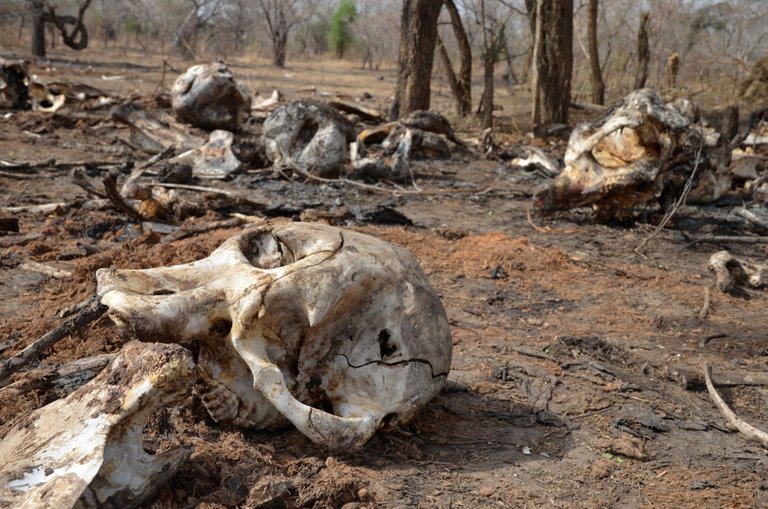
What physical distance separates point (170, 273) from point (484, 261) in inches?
136

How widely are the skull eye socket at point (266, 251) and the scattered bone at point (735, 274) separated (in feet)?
12.7

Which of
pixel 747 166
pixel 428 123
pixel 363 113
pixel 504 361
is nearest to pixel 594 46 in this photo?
pixel 363 113

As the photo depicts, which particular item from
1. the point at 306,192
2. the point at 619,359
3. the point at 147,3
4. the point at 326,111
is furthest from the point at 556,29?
the point at 147,3

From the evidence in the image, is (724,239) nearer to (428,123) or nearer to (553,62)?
(428,123)

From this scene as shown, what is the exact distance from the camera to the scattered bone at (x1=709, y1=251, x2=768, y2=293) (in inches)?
231

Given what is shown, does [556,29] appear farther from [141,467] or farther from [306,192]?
[141,467]

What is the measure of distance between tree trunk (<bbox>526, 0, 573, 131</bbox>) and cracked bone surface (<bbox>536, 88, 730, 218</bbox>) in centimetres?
503

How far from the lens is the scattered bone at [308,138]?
946 centimetres

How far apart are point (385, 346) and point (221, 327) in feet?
2.23

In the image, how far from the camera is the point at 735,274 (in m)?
6.06

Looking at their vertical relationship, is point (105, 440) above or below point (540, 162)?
below

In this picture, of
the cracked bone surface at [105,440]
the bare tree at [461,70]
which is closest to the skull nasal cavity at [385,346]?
the cracked bone surface at [105,440]

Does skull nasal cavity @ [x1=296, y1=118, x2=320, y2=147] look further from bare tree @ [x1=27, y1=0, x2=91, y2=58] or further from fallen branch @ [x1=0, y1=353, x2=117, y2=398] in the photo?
bare tree @ [x1=27, y1=0, x2=91, y2=58]

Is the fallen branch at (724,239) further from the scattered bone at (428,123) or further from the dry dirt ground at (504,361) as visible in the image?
the scattered bone at (428,123)
